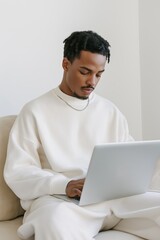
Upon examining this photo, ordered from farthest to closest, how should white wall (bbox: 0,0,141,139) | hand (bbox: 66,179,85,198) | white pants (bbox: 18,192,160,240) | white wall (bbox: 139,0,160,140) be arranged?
white wall (bbox: 139,0,160,140), white wall (bbox: 0,0,141,139), hand (bbox: 66,179,85,198), white pants (bbox: 18,192,160,240)

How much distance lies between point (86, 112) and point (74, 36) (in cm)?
32

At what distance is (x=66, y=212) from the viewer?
53.0 inches

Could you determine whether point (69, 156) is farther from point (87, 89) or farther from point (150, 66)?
point (150, 66)

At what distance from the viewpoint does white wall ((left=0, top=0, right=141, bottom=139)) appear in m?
2.16

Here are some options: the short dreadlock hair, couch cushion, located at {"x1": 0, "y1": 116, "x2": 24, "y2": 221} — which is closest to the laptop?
couch cushion, located at {"x1": 0, "y1": 116, "x2": 24, "y2": 221}

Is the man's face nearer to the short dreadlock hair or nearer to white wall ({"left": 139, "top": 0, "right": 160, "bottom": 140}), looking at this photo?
the short dreadlock hair

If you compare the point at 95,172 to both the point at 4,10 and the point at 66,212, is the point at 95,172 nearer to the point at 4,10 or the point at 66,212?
the point at 66,212

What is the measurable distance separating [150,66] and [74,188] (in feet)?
4.84

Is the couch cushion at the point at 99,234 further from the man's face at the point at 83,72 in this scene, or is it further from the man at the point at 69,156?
the man's face at the point at 83,72

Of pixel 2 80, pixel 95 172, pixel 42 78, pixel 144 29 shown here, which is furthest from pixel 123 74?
pixel 95 172

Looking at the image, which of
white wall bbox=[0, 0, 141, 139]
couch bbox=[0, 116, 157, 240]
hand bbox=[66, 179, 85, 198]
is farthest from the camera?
white wall bbox=[0, 0, 141, 139]

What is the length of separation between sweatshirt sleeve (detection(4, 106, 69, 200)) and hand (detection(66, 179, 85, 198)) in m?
0.02

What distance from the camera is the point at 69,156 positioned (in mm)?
1669

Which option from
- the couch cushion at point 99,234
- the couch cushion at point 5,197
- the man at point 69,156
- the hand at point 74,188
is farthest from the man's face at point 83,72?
the couch cushion at point 99,234
